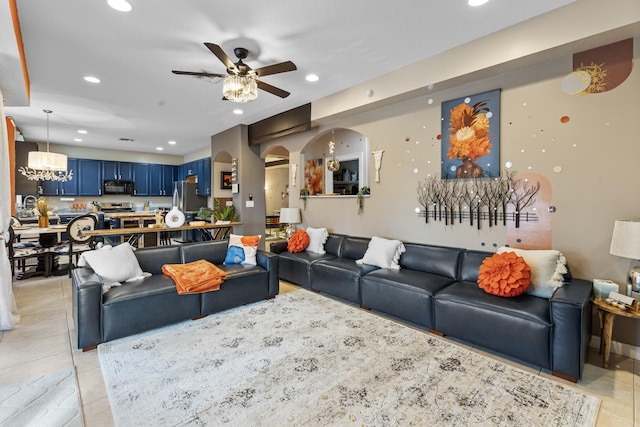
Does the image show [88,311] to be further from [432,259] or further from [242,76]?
[432,259]

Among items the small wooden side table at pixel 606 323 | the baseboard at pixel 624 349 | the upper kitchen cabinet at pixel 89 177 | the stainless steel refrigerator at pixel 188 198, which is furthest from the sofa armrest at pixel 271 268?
the upper kitchen cabinet at pixel 89 177

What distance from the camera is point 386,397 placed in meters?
1.89

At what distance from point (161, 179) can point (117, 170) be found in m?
1.18

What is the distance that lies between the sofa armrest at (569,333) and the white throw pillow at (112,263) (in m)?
3.73

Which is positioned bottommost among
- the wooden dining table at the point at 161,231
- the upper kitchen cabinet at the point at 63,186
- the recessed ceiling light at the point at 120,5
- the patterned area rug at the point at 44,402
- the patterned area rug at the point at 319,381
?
the patterned area rug at the point at 44,402

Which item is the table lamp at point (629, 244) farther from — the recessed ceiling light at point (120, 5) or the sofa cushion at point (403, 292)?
the recessed ceiling light at point (120, 5)

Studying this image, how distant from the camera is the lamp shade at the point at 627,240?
209 centimetres

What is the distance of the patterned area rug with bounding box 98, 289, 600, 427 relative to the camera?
1.72 m

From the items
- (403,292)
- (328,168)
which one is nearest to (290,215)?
(328,168)

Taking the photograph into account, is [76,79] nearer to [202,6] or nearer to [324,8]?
[202,6]

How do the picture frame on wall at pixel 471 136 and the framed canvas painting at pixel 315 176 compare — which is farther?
the framed canvas painting at pixel 315 176

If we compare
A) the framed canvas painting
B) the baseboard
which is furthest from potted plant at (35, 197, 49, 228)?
the baseboard

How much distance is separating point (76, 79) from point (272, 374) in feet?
13.9

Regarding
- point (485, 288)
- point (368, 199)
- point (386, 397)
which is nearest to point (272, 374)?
point (386, 397)
